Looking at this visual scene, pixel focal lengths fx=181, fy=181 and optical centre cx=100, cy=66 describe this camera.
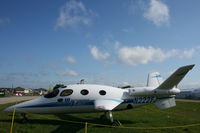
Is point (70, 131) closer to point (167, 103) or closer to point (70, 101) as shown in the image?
point (70, 101)

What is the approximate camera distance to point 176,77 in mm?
13297

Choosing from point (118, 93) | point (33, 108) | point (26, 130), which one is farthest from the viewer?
point (118, 93)

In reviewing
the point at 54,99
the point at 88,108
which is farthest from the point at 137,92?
the point at 54,99

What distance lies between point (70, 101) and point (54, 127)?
2320mm

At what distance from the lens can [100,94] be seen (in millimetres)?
14297

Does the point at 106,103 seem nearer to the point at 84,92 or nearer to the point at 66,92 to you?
the point at 84,92

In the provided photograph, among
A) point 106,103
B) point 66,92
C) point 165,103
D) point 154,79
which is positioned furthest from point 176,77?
point 66,92

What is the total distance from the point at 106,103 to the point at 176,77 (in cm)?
549

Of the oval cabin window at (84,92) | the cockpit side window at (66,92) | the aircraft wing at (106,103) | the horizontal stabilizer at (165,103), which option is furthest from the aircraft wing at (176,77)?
the cockpit side window at (66,92)

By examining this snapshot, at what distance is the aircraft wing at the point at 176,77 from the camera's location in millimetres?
12534

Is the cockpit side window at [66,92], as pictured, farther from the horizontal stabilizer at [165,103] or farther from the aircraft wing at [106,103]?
the horizontal stabilizer at [165,103]

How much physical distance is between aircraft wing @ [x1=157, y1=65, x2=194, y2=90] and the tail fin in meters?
2.44

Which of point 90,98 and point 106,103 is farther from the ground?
point 90,98

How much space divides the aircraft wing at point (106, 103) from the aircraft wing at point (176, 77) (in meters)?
3.77
